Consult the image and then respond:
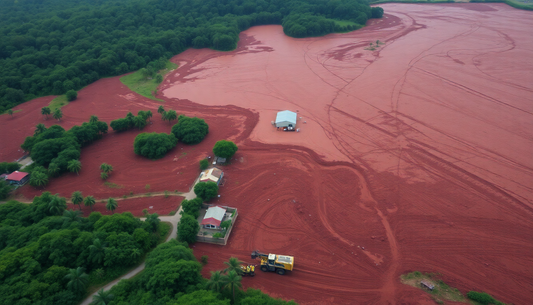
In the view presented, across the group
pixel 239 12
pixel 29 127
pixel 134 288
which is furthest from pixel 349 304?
pixel 239 12

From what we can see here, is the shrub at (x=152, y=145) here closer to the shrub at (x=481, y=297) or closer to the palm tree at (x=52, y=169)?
the palm tree at (x=52, y=169)

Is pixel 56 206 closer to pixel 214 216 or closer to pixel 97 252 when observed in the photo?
pixel 97 252

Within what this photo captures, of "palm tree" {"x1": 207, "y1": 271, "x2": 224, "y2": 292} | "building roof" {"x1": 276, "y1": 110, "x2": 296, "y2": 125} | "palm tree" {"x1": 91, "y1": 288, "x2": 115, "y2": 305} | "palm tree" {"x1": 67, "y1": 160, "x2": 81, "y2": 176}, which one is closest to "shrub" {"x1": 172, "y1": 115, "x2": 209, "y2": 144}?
"building roof" {"x1": 276, "y1": 110, "x2": 296, "y2": 125}

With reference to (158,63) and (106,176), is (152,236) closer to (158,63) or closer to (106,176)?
(106,176)

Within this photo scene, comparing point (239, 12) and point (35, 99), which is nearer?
point (35, 99)

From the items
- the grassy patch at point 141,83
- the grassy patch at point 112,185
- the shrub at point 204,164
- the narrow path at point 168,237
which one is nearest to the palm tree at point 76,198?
the grassy patch at point 112,185

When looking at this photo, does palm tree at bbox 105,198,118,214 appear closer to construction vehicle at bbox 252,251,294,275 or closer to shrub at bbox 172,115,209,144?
shrub at bbox 172,115,209,144

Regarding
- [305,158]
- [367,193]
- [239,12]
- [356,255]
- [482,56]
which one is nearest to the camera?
[356,255]
